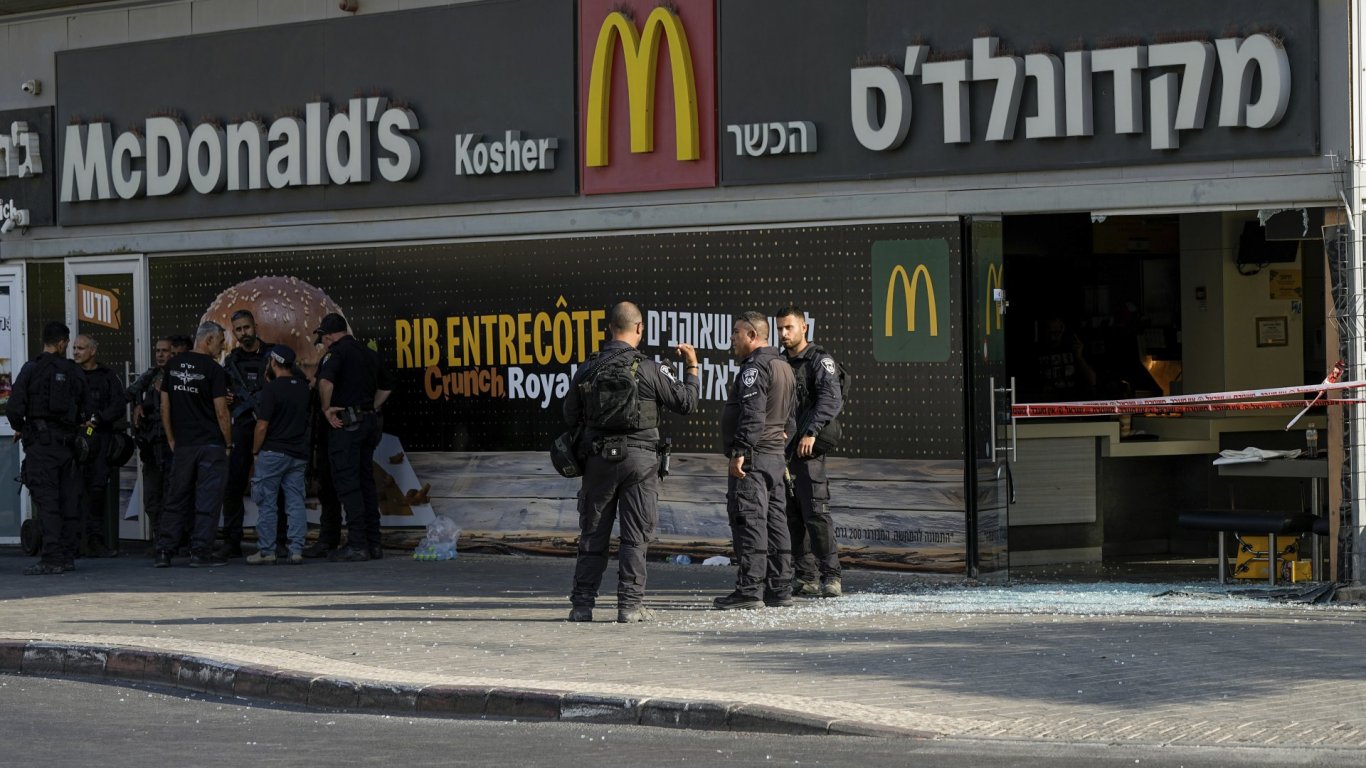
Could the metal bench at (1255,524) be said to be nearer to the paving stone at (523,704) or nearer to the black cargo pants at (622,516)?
the black cargo pants at (622,516)

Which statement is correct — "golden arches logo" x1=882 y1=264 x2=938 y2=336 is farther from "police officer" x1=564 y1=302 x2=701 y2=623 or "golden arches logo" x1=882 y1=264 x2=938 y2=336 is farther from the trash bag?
the trash bag

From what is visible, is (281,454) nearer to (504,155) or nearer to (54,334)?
(54,334)

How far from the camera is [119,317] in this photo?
1777cm

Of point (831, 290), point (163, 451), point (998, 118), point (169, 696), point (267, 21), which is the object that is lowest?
point (169, 696)

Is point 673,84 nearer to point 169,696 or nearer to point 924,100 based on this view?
point 924,100

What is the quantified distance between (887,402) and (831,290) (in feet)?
3.10

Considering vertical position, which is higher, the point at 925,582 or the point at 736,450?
the point at 736,450

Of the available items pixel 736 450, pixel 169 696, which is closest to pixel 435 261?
pixel 736 450

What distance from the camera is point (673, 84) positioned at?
1466 cm

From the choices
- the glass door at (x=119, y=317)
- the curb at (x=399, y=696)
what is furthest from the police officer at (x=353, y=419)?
the curb at (x=399, y=696)

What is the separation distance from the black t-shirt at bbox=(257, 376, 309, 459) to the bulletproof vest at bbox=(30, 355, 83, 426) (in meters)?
1.49

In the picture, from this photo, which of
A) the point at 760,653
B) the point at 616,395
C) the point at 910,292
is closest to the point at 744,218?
the point at 910,292

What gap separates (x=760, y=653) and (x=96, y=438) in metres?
8.21

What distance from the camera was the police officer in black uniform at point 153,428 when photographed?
1673 centimetres
